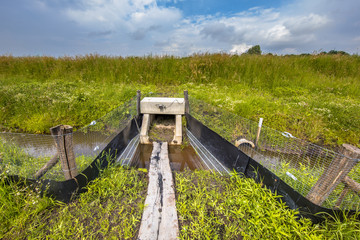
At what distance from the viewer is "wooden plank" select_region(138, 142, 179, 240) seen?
6.16 feet

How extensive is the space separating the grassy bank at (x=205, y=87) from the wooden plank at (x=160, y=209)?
3.70 metres

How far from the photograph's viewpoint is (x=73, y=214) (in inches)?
81.4

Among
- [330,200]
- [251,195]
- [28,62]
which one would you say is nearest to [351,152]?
[330,200]

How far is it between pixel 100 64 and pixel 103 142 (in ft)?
28.0

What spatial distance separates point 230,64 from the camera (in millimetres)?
9602

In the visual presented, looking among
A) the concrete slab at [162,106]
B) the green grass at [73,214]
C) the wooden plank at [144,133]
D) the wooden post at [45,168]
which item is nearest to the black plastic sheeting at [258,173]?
the concrete slab at [162,106]

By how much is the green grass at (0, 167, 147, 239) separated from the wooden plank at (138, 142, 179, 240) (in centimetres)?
11

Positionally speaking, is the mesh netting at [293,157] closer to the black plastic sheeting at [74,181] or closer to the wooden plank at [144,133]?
the wooden plank at [144,133]

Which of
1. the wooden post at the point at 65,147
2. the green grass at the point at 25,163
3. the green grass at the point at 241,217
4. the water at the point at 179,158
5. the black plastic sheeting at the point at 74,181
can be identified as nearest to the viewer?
the green grass at the point at 241,217

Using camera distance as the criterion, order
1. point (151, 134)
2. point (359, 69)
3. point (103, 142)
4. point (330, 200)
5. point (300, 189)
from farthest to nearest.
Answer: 1. point (359, 69)
2. point (151, 134)
3. point (103, 142)
4. point (300, 189)
5. point (330, 200)

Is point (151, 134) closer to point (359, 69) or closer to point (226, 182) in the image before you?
point (226, 182)

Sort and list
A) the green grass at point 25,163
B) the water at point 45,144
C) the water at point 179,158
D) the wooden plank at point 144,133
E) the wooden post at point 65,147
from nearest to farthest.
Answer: the wooden post at point 65,147 → the green grass at point 25,163 → the water at point 45,144 → the water at point 179,158 → the wooden plank at point 144,133

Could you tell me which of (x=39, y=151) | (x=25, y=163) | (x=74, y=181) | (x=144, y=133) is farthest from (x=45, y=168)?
(x=144, y=133)

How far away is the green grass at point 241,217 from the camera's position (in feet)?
5.81
